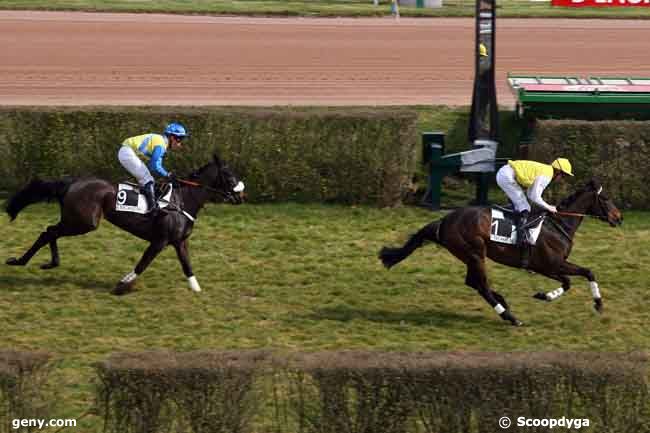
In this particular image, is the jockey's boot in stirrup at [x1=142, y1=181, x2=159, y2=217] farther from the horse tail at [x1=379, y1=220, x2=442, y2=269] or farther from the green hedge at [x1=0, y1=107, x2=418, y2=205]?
the green hedge at [x1=0, y1=107, x2=418, y2=205]

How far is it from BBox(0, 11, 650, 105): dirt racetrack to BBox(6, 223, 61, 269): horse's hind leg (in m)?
7.28

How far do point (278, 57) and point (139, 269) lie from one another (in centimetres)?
1266

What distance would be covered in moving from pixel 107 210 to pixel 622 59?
48.3 feet

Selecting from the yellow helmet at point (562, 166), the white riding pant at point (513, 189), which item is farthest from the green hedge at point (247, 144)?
the yellow helmet at point (562, 166)

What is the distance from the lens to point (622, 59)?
24.0 meters

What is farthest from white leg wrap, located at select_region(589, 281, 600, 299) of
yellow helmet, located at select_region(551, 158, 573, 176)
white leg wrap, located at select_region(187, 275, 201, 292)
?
white leg wrap, located at select_region(187, 275, 201, 292)

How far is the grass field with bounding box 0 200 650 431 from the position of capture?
34.5ft

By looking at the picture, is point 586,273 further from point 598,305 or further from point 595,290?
point 598,305

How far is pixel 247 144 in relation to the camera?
1469cm

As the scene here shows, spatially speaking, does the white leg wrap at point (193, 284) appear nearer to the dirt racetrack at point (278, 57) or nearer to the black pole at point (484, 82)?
the black pole at point (484, 82)

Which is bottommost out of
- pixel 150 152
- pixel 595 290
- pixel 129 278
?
pixel 595 290

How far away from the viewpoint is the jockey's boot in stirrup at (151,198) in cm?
1167

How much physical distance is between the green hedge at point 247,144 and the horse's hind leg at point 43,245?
2.45 metres

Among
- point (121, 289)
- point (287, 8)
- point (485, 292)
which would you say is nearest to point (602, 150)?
point (485, 292)
